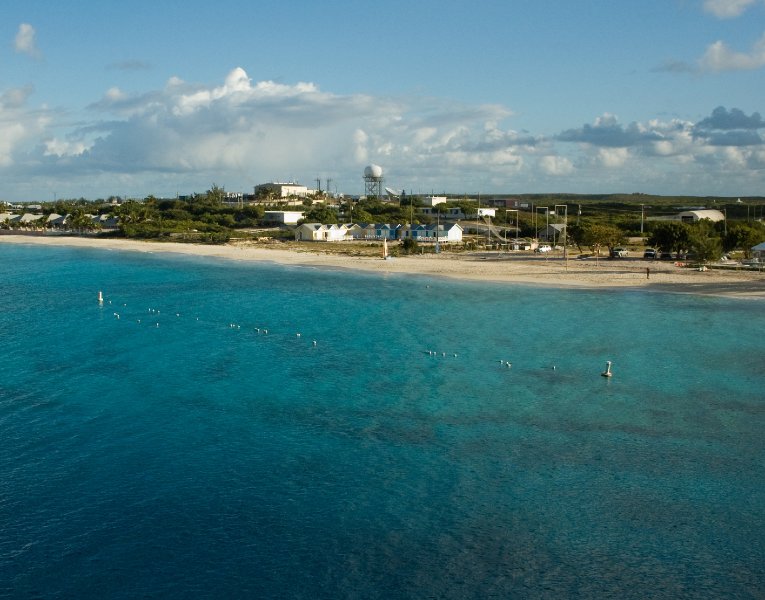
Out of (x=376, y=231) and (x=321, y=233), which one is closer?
(x=321, y=233)

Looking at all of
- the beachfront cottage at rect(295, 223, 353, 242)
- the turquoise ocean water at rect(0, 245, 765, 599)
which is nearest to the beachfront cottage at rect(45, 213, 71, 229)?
the beachfront cottage at rect(295, 223, 353, 242)

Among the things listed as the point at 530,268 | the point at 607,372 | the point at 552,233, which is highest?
the point at 552,233

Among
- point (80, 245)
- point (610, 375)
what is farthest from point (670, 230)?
point (80, 245)

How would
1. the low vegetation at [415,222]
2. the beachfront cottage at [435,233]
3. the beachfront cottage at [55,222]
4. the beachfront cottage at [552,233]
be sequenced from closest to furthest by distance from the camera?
the low vegetation at [415,222] < the beachfront cottage at [435,233] < the beachfront cottage at [552,233] < the beachfront cottage at [55,222]

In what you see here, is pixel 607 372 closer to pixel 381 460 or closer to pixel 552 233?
pixel 381 460

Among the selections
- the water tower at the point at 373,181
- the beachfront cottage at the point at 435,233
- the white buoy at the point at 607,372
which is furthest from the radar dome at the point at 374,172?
the white buoy at the point at 607,372

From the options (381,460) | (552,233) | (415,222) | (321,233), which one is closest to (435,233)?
(552,233)

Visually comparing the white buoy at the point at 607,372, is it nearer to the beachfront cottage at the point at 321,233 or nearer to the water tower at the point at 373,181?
the beachfront cottage at the point at 321,233
